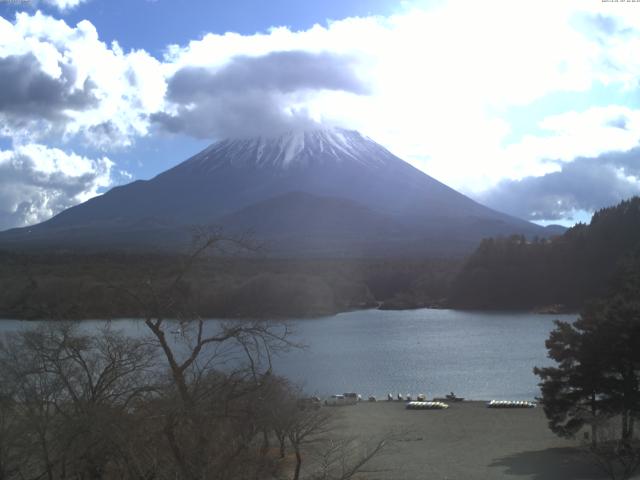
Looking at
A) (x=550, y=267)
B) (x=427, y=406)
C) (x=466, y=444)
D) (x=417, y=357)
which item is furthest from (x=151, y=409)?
(x=550, y=267)

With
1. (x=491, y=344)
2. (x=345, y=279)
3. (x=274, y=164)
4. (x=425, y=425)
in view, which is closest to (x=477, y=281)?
(x=345, y=279)

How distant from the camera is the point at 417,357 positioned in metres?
27.4

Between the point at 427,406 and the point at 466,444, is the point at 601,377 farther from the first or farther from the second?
the point at 427,406

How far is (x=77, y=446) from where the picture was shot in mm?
5539

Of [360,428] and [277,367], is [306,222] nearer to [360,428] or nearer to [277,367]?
[277,367]

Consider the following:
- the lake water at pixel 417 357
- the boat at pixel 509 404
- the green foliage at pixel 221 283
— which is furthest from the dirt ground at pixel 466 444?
the green foliage at pixel 221 283

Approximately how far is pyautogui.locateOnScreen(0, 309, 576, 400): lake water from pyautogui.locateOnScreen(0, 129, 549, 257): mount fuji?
3128 cm

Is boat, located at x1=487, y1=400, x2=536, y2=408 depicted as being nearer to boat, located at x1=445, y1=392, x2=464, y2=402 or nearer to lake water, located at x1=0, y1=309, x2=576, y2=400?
boat, located at x1=445, y1=392, x2=464, y2=402

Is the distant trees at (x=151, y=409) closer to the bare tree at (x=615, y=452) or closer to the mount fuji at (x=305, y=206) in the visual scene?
the bare tree at (x=615, y=452)

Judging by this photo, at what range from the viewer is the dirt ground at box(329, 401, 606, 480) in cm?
1130

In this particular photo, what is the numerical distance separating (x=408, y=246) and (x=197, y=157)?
4252cm

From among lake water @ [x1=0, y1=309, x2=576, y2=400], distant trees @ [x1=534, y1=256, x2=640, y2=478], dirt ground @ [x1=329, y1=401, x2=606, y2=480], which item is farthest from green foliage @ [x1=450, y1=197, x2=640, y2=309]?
distant trees @ [x1=534, y1=256, x2=640, y2=478]

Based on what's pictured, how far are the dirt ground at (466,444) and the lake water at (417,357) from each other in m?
2.02

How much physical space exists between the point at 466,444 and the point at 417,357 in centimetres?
1358
